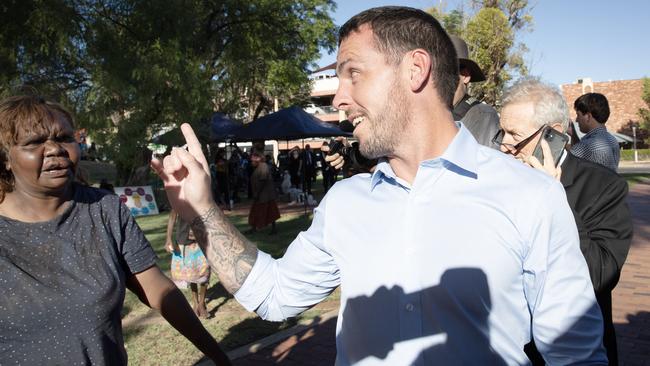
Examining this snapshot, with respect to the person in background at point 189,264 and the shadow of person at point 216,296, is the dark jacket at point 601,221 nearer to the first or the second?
the person in background at point 189,264

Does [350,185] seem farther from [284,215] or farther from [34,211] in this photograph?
[284,215]

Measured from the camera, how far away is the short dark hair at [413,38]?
1.69 metres

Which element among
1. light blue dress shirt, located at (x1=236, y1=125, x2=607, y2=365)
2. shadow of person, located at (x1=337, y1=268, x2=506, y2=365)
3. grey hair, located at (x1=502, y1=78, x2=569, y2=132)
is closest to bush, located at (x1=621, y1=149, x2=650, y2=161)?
grey hair, located at (x1=502, y1=78, x2=569, y2=132)

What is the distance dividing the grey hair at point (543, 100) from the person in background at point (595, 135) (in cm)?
188

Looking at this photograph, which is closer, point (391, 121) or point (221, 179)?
point (391, 121)

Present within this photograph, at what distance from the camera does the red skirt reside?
11.1 metres

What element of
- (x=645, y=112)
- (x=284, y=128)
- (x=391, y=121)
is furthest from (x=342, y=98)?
(x=645, y=112)

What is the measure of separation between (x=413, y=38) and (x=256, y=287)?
96 cm

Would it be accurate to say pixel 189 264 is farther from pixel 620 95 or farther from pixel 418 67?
pixel 620 95

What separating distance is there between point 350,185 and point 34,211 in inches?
52.7

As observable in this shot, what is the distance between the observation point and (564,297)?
4.71 ft

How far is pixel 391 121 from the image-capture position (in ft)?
5.52

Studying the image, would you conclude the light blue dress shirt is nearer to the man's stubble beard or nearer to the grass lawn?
the man's stubble beard

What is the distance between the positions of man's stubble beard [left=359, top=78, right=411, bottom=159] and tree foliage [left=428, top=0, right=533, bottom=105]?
2685 centimetres
